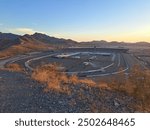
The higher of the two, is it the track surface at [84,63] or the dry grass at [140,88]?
the dry grass at [140,88]

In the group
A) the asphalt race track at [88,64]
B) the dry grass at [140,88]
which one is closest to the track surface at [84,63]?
the asphalt race track at [88,64]

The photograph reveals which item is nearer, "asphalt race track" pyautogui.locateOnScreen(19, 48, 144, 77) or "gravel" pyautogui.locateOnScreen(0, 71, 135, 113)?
"gravel" pyautogui.locateOnScreen(0, 71, 135, 113)

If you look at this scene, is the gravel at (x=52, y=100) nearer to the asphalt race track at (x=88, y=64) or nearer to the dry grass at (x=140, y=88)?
the dry grass at (x=140, y=88)

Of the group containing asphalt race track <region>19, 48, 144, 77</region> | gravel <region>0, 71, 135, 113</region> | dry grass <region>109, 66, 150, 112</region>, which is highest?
gravel <region>0, 71, 135, 113</region>

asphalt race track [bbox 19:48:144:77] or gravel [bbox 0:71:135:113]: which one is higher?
gravel [bbox 0:71:135:113]

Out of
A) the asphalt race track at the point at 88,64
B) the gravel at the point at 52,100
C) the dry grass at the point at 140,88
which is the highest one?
the gravel at the point at 52,100

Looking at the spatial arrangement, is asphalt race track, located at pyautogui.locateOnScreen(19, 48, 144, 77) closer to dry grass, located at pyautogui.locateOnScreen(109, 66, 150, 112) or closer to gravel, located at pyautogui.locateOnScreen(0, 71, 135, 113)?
dry grass, located at pyautogui.locateOnScreen(109, 66, 150, 112)

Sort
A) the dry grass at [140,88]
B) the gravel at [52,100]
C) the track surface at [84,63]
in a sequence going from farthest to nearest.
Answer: the track surface at [84,63], the dry grass at [140,88], the gravel at [52,100]

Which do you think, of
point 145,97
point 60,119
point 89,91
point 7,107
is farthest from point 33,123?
point 145,97

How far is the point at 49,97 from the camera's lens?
13.9 m

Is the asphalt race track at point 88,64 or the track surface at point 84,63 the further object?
the track surface at point 84,63

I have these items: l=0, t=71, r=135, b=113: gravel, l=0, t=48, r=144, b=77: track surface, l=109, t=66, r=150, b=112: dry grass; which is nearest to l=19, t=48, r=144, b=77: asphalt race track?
l=0, t=48, r=144, b=77: track surface

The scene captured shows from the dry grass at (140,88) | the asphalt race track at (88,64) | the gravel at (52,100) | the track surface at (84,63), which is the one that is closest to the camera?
the gravel at (52,100)

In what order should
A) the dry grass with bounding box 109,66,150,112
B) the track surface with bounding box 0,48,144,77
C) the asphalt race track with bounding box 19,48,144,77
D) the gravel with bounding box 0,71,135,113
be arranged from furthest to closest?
the track surface with bounding box 0,48,144,77
the asphalt race track with bounding box 19,48,144,77
the dry grass with bounding box 109,66,150,112
the gravel with bounding box 0,71,135,113
